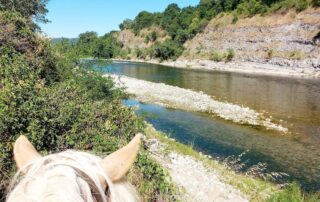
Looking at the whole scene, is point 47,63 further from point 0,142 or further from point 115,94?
point 0,142

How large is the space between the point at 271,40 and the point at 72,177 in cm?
7273

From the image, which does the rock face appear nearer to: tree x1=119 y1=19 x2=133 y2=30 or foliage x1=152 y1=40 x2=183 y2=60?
foliage x1=152 y1=40 x2=183 y2=60

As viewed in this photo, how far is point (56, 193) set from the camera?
1.10 metres

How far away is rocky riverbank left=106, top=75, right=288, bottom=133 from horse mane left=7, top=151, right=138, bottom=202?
18.9 m

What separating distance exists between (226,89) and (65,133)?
31.9m

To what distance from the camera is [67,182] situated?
1168mm

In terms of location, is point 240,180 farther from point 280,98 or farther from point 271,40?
point 271,40

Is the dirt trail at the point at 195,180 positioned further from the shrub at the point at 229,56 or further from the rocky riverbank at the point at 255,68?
the shrub at the point at 229,56

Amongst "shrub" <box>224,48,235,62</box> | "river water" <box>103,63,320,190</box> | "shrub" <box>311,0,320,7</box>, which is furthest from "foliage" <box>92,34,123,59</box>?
"shrub" <box>311,0,320,7</box>

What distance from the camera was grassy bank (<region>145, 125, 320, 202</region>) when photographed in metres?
10.5

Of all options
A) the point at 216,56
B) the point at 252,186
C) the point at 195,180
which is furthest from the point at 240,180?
the point at 216,56

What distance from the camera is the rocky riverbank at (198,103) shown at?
2478 centimetres

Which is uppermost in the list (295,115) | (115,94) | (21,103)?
(21,103)

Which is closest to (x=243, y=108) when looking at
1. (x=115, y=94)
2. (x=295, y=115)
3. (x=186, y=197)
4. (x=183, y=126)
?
(x=295, y=115)
